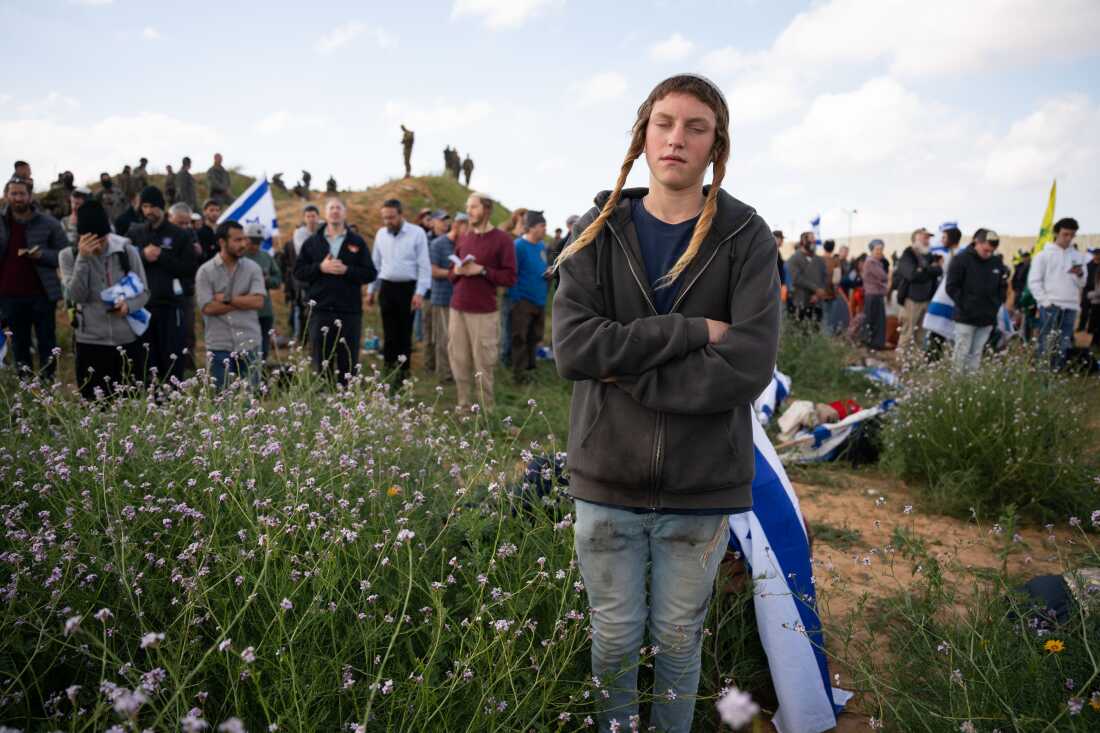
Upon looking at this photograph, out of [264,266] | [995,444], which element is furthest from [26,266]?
[995,444]

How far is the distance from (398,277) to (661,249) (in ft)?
22.3

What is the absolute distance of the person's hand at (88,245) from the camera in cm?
538

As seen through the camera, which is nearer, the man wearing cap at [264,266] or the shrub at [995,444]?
the shrub at [995,444]

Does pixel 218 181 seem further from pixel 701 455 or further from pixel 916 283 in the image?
pixel 701 455

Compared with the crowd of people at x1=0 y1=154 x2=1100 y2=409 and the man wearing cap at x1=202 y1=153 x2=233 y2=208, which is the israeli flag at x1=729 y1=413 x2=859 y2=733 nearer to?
the crowd of people at x1=0 y1=154 x2=1100 y2=409

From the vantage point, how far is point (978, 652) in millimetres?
2639

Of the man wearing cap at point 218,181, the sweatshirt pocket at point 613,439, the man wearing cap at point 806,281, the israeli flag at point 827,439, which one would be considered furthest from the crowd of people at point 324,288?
the man wearing cap at point 218,181

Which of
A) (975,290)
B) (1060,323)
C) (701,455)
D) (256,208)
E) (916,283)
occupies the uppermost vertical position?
(256,208)

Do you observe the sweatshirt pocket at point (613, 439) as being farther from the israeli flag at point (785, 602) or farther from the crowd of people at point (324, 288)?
the crowd of people at point (324, 288)

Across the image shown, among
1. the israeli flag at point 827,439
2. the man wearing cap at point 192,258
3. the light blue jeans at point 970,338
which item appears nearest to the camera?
the israeli flag at point 827,439

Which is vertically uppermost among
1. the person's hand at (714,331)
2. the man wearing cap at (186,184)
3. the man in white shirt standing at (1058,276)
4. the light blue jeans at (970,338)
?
the man wearing cap at (186,184)

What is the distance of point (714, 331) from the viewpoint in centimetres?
206

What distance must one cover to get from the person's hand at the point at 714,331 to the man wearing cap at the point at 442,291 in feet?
23.8

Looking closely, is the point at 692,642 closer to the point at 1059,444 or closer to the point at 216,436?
the point at 216,436
